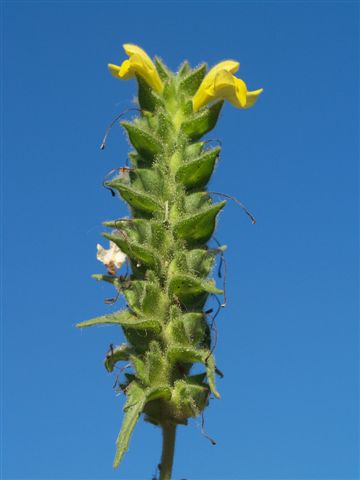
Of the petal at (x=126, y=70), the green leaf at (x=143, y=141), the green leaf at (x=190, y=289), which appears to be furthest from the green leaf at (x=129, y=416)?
the petal at (x=126, y=70)

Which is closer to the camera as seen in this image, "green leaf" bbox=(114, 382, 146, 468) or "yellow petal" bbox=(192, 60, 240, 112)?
"green leaf" bbox=(114, 382, 146, 468)

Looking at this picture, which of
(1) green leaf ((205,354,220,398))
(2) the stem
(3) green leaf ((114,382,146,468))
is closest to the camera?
(3) green leaf ((114,382,146,468))

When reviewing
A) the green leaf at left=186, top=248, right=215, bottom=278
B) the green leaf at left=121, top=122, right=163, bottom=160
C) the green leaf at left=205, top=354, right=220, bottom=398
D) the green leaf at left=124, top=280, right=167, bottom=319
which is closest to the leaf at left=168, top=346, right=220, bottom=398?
the green leaf at left=205, top=354, right=220, bottom=398

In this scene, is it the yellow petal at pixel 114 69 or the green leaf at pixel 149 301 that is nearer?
the green leaf at pixel 149 301

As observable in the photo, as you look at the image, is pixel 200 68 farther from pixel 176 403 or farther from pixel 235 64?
pixel 176 403

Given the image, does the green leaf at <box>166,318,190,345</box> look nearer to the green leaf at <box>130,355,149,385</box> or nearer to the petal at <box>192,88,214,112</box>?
the green leaf at <box>130,355,149,385</box>

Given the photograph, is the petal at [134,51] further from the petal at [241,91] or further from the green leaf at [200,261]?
the green leaf at [200,261]

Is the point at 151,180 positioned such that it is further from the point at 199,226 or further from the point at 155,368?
the point at 155,368
